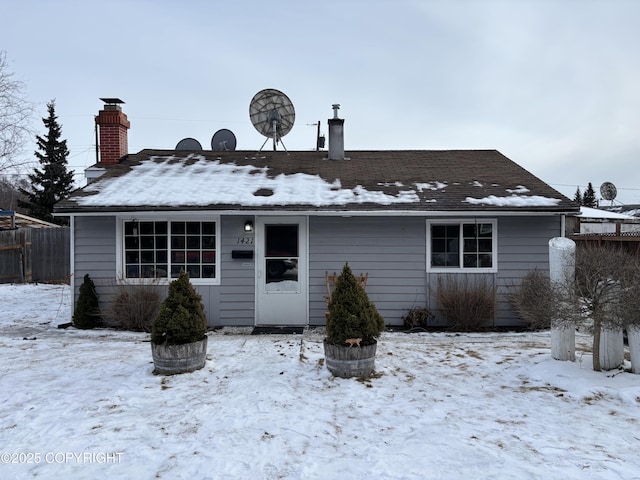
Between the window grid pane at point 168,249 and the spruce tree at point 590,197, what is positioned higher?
the spruce tree at point 590,197

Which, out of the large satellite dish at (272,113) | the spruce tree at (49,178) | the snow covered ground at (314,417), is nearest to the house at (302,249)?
the snow covered ground at (314,417)

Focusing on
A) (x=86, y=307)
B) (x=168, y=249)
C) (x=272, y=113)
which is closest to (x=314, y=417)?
(x=168, y=249)

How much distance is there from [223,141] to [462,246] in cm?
756

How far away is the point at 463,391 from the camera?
4.29 meters

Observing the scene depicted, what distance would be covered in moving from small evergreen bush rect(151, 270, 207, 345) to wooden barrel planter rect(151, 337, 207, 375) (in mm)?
58

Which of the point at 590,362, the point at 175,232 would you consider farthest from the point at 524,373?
the point at 175,232

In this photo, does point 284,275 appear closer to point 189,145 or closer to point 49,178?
point 189,145

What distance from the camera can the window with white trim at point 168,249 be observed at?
7.52m

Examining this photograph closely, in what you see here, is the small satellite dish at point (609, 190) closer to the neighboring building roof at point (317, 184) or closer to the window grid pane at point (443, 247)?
the neighboring building roof at point (317, 184)

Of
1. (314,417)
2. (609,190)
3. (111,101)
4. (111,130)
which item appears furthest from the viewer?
(609,190)

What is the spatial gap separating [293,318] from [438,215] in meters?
3.30

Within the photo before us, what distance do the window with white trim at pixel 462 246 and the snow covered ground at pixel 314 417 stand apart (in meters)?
2.08

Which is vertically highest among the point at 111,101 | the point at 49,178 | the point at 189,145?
the point at 49,178

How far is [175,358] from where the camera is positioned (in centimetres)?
471
